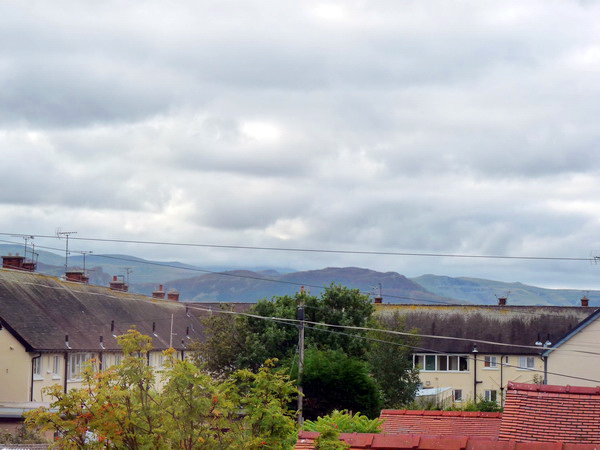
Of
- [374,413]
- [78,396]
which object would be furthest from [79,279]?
[78,396]

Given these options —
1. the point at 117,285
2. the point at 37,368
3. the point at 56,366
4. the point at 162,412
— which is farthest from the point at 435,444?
the point at 117,285

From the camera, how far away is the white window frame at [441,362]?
7856cm

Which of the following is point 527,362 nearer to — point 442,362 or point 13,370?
point 442,362

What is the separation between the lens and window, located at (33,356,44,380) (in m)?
49.9

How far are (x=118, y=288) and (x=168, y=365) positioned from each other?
67916mm

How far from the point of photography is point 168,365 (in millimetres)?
15422

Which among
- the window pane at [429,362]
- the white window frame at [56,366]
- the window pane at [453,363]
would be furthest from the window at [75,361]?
the window pane at [453,363]

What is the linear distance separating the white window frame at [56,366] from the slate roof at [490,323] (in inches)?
1304

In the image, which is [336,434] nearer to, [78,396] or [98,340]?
[78,396]

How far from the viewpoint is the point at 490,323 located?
266ft

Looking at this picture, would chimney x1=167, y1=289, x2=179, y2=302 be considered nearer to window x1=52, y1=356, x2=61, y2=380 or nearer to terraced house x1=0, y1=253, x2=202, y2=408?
terraced house x1=0, y1=253, x2=202, y2=408

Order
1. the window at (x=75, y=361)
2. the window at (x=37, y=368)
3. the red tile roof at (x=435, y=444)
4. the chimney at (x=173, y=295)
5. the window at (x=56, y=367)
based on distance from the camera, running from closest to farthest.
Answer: the red tile roof at (x=435, y=444) → the window at (x=37, y=368) → the window at (x=56, y=367) → the window at (x=75, y=361) → the chimney at (x=173, y=295)

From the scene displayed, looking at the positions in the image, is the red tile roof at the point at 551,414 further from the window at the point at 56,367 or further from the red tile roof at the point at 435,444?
the window at the point at 56,367

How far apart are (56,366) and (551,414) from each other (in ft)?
127
